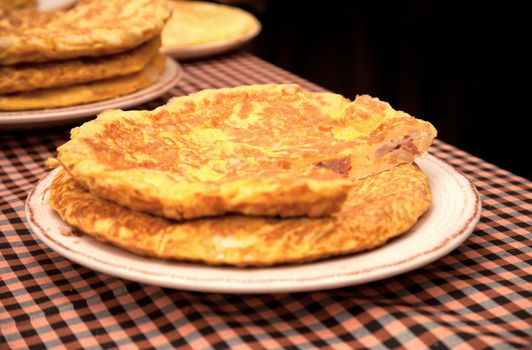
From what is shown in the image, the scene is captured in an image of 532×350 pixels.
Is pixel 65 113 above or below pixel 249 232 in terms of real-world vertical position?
below

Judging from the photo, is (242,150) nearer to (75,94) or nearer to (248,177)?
(248,177)

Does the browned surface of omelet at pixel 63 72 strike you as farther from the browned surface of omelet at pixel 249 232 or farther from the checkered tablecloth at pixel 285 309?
the browned surface of omelet at pixel 249 232

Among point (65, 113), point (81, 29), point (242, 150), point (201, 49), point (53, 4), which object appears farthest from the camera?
point (201, 49)

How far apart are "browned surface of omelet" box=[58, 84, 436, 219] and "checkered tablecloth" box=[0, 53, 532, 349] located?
15 cm

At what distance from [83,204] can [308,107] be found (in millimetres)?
530

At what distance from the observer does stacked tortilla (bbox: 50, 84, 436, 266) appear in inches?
41.8

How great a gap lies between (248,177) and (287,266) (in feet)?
0.47

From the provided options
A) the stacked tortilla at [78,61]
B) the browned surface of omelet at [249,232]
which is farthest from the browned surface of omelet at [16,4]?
the browned surface of omelet at [249,232]

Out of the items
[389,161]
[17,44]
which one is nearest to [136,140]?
[389,161]

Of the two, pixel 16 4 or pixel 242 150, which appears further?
pixel 16 4

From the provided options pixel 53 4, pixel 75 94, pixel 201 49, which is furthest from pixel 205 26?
pixel 75 94

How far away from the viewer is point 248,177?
1098 mm

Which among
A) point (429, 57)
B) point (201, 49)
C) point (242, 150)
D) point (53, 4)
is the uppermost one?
point (242, 150)

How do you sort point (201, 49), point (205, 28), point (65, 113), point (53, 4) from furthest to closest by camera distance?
point (205, 28), point (201, 49), point (53, 4), point (65, 113)
